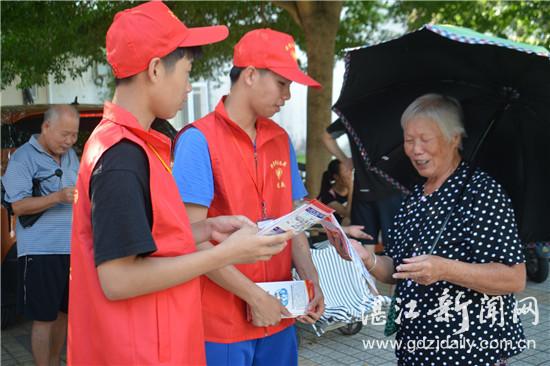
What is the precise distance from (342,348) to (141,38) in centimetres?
424

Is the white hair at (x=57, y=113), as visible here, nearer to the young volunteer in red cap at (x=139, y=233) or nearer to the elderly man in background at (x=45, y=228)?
the elderly man in background at (x=45, y=228)

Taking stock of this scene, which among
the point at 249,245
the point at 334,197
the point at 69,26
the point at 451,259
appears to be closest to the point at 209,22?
the point at 69,26

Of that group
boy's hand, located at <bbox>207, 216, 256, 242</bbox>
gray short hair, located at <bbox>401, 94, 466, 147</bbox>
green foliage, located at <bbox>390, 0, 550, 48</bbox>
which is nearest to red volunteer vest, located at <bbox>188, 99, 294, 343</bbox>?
boy's hand, located at <bbox>207, 216, 256, 242</bbox>

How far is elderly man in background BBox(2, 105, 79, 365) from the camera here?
4.43 meters

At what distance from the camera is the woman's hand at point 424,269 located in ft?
7.49

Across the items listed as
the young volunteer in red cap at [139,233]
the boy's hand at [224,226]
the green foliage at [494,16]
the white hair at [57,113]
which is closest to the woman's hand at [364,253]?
the boy's hand at [224,226]

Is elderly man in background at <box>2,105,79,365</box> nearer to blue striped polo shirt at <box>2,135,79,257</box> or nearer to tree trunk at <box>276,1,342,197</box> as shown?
blue striped polo shirt at <box>2,135,79,257</box>

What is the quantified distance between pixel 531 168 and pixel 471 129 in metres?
0.35

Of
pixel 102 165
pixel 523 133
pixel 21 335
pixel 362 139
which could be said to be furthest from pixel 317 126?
pixel 102 165

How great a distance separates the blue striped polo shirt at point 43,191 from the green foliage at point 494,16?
6450mm

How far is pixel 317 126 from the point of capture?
834 centimetres

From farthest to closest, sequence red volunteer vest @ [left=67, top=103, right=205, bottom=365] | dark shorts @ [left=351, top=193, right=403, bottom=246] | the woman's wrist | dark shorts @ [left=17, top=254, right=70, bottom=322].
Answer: dark shorts @ [left=351, top=193, right=403, bottom=246] → dark shorts @ [left=17, top=254, right=70, bottom=322] → the woman's wrist → red volunteer vest @ [left=67, top=103, right=205, bottom=365]

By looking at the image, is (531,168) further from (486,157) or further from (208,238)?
(208,238)

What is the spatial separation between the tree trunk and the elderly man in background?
4303 mm
